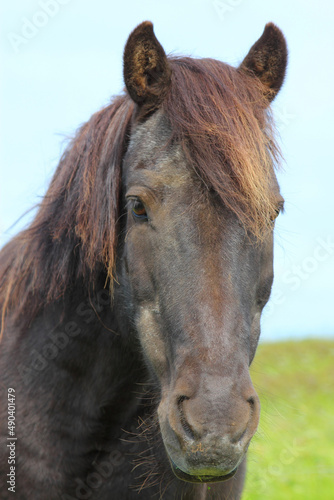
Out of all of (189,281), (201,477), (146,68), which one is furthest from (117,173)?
(201,477)

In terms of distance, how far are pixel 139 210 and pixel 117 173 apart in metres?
0.37

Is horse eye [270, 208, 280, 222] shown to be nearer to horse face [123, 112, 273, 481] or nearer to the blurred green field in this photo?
horse face [123, 112, 273, 481]

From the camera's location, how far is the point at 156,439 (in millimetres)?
3443

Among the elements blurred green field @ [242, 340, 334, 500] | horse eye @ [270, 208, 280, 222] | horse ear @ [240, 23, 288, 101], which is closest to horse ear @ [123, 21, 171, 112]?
horse ear @ [240, 23, 288, 101]

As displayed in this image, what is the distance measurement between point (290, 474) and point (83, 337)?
6.00 meters

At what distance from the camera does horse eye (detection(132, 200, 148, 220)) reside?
9.89 ft

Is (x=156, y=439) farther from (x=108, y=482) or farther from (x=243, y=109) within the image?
(x=243, y=109)

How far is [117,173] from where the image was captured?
129 inches

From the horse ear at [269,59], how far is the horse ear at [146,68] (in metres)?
0.56

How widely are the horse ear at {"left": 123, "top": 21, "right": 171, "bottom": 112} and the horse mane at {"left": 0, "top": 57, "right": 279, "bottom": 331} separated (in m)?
0.08

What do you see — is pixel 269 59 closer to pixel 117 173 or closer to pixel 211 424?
pixel 117 173

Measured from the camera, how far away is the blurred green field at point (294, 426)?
713 cm

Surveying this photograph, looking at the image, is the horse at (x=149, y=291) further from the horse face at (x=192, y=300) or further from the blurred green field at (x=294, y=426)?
the blurred green field at (x=294, y=426)

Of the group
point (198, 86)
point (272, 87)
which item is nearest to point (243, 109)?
point (198, 86)
